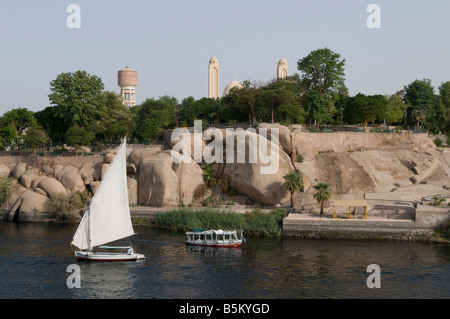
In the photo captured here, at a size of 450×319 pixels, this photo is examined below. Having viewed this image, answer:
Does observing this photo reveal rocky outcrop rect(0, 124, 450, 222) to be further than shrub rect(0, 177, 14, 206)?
No

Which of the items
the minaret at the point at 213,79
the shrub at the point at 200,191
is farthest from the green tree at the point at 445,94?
the minaret at the point at 213,79

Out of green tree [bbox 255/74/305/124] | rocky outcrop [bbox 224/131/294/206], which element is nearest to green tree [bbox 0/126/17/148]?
green tree [bbox 255/74/305/124]

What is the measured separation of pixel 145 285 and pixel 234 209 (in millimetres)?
25841

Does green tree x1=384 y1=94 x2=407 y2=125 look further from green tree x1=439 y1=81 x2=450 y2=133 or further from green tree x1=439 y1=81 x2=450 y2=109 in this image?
green tree x1=439 y1=81 x2=450 y2=109

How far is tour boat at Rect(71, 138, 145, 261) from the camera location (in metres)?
47.3

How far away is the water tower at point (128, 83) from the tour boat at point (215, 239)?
414 feet

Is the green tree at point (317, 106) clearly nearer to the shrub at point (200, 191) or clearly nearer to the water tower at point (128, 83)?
the shrub at point (200, 191)

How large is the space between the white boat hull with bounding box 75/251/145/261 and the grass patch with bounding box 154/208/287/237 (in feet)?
44.9

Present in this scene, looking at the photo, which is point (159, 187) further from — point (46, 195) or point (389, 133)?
point (389, 133)

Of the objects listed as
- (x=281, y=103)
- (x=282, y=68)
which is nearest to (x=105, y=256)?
(x=281, y=103)

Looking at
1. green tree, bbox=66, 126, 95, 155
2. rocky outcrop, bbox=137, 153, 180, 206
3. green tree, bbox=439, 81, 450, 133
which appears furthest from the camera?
green tree, bbox=439, 81, 450, 133

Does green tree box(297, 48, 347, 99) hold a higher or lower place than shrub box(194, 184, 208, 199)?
higher

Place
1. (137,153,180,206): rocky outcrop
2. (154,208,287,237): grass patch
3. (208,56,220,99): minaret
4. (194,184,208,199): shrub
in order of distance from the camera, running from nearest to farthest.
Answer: (154,208,287,237): grass patch
(137,153,180,206): rocky outcrop
(194,184,208,199): shrub
(208,56,220,99): minaret
